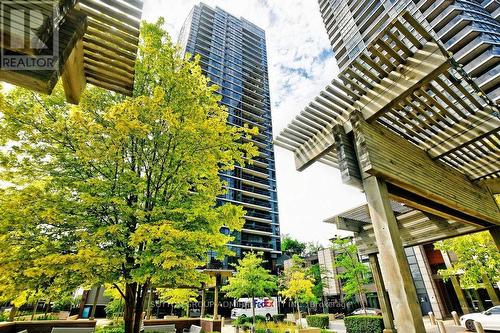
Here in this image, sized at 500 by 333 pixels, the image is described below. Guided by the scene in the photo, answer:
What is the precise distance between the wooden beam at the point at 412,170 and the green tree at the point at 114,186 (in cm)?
321

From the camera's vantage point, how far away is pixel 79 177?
19.1ft

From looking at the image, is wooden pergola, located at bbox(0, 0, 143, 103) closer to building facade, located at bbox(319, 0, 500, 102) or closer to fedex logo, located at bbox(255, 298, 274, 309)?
building facade, located at bbox(319, 0, 500, 102)

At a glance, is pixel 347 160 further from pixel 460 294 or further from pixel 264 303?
pixel 264 303

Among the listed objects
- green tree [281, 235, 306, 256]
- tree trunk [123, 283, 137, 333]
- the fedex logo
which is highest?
green tree [281, 235, 306, 256]

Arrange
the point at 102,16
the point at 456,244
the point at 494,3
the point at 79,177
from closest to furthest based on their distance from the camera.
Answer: the point at 102,16 < the point at 79,177 < the point at 456,244 < the point at 494,3

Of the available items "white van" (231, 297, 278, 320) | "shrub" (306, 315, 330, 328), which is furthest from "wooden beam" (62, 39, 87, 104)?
"white van" (231, 297, 278, 320)

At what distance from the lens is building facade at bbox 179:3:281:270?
53375 mm

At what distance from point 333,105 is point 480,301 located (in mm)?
32507

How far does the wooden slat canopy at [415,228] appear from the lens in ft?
23.7

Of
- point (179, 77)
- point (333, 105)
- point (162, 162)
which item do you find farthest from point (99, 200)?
point (333, 105)

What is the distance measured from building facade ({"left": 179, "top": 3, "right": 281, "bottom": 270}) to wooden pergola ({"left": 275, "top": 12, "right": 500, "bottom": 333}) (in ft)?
140

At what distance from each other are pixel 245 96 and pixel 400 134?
66.7 metres

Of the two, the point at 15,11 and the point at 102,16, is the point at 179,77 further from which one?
the point at 15,11

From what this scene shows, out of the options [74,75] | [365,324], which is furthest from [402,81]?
[365,324]
